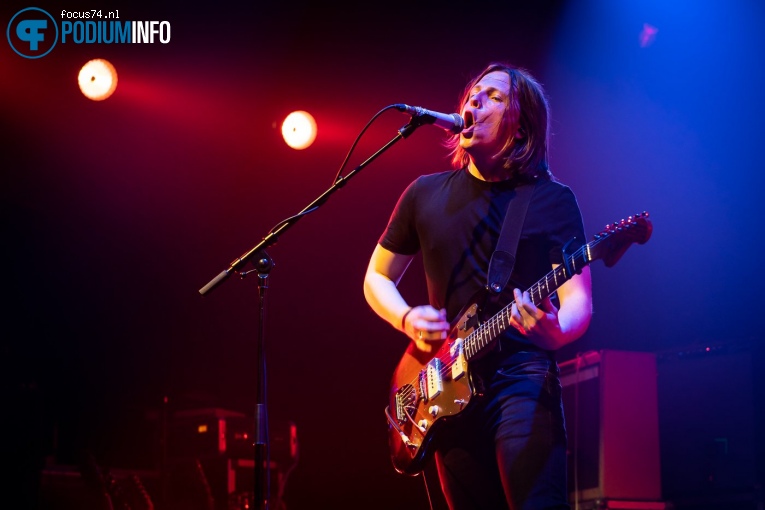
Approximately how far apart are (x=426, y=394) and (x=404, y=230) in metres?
0.79

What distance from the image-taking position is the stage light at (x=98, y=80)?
6.25m

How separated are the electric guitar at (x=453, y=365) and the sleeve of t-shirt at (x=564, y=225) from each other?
0.19m

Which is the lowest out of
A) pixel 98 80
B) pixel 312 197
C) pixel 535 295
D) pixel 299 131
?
pixel 535 295

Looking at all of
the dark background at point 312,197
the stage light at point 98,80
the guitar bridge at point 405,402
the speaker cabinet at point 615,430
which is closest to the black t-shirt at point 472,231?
the guitar bridge at point 405,402

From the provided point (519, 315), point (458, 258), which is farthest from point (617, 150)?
point (519, 315)

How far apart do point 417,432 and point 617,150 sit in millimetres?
4301

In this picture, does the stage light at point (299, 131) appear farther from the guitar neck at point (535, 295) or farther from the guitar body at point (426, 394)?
the guitar neck at point (535, 295)

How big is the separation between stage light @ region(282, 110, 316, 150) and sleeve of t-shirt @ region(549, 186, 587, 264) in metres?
4.23

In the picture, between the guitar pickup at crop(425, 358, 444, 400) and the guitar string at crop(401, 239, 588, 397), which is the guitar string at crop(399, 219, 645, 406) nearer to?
the guitar string at crop(401, 239, 588, 397)

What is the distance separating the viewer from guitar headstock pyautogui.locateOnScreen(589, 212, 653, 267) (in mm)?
2793

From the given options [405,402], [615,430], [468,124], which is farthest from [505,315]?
[615,430]

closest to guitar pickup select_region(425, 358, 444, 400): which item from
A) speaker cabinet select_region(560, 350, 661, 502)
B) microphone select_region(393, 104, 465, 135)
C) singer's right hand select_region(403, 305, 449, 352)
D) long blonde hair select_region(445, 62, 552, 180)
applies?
singer's right hand select_region(403, 305, 449, 352)

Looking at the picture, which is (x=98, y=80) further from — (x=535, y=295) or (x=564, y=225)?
(x=535, y=295)

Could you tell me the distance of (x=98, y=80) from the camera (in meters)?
6.32
